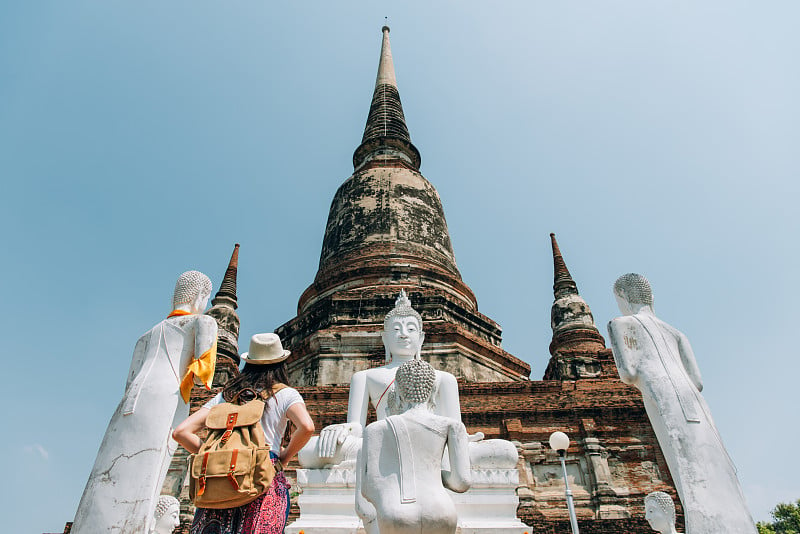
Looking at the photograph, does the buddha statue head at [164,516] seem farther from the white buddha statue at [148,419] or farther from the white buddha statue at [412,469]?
the white buddha statue at [412,469]

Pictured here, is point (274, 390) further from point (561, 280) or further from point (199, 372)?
point (561, 280)

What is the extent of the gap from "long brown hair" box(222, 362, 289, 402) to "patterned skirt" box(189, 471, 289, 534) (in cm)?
54

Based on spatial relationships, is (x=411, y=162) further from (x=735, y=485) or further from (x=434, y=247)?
(x=735, y=485)

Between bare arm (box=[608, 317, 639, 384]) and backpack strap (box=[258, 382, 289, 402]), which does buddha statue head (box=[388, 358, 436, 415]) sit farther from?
bare arm (box=[608, 317, 639, 384])

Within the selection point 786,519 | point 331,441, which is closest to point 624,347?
point 331,441

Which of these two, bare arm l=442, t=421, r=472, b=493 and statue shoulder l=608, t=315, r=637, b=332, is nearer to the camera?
bare arm l=442, t=421, r=472, b=493

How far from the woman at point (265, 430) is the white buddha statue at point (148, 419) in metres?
0.80

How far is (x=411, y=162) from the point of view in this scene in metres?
20.0

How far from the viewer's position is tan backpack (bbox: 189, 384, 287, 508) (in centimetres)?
290

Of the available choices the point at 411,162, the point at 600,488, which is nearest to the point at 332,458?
the point at 600,488

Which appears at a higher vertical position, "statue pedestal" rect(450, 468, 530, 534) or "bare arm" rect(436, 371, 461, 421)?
"bare arm" rect(436, 371, 461, 421)

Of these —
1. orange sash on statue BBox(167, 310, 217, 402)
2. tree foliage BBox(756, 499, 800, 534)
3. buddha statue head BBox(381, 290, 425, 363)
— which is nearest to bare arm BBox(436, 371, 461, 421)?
buddha statue head BBox(381, 290, 425, 363)

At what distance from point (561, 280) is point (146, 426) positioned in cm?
1606

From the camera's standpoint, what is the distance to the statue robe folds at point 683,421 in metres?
4.06
